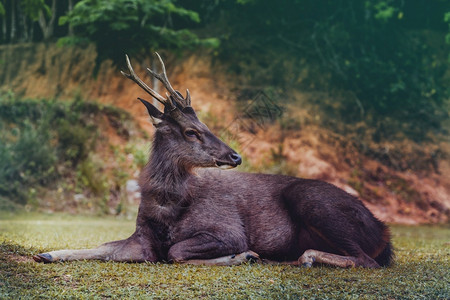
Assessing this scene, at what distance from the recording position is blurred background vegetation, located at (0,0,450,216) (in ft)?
37.7

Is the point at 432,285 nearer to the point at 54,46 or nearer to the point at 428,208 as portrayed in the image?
the point at 428,208

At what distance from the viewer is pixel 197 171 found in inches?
177

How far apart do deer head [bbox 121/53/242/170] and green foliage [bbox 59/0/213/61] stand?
6477mm

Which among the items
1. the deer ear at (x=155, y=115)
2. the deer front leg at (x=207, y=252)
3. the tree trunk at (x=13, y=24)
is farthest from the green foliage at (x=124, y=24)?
the deer front leg at (x=207, y=252)

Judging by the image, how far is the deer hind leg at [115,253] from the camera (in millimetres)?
3953

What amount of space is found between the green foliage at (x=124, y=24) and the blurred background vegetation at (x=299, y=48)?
1.2 inches

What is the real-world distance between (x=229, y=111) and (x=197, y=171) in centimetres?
764

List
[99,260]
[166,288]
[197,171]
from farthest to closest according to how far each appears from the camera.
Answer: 1. [197,171]
2. [99,260]
3. [166,288]

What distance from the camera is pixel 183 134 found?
4324 mm

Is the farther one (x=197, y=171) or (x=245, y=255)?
(x=197, y=171)

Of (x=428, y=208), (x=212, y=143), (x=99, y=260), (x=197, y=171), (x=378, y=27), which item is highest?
(x=378, y=27)

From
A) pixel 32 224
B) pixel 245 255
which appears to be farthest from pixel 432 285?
pixel 32 224

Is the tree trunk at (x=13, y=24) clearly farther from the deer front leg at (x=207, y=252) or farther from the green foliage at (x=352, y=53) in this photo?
the deer front leg at (x=207, y=252)

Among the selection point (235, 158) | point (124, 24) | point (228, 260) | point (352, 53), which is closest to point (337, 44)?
point (352, 53)
